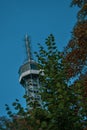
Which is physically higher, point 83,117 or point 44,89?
point 44,89

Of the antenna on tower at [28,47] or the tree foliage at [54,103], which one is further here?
the antenna on tower at [28,47]

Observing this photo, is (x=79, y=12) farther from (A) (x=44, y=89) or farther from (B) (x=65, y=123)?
(B) (x=65, y=123)

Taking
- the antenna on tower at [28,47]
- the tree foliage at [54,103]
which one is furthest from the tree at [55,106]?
the antenna on tower at [28,47]

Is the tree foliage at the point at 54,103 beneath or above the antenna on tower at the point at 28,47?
beneath

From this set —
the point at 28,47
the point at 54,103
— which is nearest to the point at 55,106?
the point at 54,103

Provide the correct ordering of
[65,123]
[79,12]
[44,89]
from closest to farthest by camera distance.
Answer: [65,123] → [44,89] → [79,12]

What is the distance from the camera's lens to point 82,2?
64.6ft

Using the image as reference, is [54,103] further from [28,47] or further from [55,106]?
[28,47]

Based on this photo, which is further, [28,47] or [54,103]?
[28,47]

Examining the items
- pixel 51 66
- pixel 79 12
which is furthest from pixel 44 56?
pixel 79 12

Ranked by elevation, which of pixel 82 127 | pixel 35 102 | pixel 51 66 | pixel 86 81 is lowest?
pixel 82 127

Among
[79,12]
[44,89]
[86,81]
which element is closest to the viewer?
[44,89]

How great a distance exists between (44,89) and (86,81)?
417 cm

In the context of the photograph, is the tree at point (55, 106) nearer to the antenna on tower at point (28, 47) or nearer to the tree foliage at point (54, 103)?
the tree foliage at point (54, 103)
